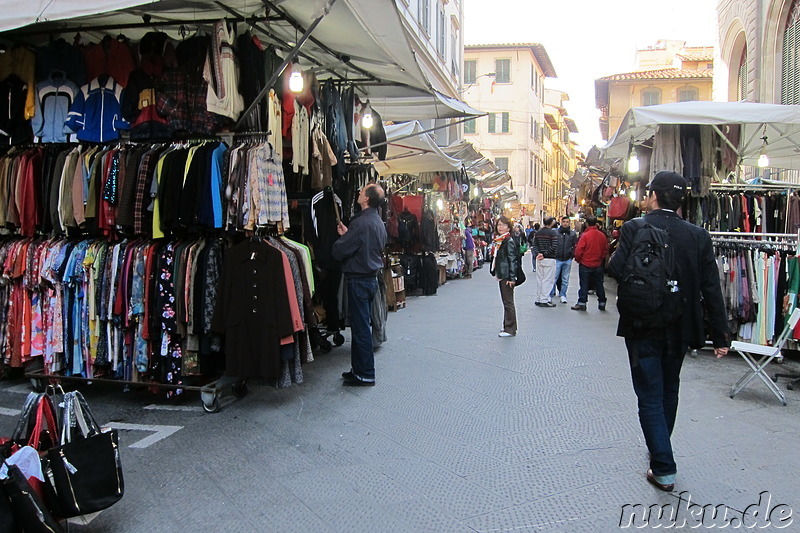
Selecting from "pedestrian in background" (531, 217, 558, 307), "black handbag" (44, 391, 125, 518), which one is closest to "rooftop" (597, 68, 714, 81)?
"pedestrian in background" (531, 217, 558, 307)

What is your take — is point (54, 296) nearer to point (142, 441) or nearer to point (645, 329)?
point (142, 441)

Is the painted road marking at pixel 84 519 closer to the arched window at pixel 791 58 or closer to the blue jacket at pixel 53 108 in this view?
the blue jacket at pixel 53 108

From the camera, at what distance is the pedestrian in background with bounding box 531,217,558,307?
12727 mm

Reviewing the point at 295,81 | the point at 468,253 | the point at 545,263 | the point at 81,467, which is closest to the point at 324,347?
the point at 295,81

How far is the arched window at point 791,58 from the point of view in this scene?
45.2 feet

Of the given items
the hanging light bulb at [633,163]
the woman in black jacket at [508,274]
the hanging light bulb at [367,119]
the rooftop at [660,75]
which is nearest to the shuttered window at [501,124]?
the rooftop at [660,75]

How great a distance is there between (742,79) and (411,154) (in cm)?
1188

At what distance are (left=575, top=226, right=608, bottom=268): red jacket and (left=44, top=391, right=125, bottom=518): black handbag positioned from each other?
34.0 feet

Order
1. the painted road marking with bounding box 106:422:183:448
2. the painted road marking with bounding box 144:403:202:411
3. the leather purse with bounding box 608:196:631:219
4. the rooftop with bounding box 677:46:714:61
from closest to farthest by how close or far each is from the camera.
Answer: the painted road marking with bounding box 106:422:183:448, the painted road marking with bounding box 144:403:202:411, the leather purse with bounding box 608:196:631:219, the rooftop with bounding box 677:46:714:61

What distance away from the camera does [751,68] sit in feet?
51.9

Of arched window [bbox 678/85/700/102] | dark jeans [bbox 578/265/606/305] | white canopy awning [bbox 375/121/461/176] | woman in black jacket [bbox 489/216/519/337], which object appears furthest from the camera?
arched window [bbox 678/85/700/102]

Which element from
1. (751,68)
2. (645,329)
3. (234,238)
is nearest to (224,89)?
(234,238)

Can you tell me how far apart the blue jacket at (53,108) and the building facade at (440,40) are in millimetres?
13660

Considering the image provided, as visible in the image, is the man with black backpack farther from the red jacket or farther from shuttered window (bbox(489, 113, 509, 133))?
shuttered window (bbox(489, 113, 509, 133))
